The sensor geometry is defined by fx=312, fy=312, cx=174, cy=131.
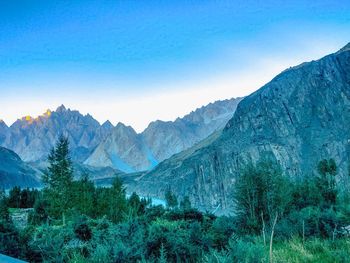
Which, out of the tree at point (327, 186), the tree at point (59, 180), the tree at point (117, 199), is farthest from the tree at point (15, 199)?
the tree at point (327, 186)

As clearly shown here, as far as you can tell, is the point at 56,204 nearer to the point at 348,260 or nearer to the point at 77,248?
the point at 77,248

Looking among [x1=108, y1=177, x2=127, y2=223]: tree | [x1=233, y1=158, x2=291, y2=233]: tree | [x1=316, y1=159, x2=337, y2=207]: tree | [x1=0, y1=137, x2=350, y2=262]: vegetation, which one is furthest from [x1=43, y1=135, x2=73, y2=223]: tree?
[x1=316, y1=159, x2=337, y2=207]: tree

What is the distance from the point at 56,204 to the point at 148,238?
37.6 metres

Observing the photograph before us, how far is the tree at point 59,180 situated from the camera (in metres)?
41.9

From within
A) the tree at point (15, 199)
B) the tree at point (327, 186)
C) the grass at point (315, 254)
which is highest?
the tree at point (15, 199)

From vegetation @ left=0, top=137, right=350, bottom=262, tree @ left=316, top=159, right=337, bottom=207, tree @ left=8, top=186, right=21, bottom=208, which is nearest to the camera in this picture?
vegetation @ left=0, top=137, right=350, bottom=262

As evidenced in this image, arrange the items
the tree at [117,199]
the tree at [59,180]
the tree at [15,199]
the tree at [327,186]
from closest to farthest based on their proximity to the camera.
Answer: the tree at [59,180] → the tree at [327,186] → the tree at [117,199] → the tree at [15,199]

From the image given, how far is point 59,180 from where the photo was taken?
4253 centimetres

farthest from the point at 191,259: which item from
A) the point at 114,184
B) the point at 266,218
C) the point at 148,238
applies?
the point at 114,184

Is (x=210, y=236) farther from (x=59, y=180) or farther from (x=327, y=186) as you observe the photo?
(x=327, y=186)

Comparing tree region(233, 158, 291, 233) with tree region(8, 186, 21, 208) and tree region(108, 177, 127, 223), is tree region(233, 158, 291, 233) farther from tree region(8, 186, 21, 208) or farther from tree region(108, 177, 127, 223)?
tree region(8, 186, 21, 208)

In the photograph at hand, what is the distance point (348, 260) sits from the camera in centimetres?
750

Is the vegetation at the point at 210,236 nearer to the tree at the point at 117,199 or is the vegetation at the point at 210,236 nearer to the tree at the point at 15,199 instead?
the tree at the point at 117,199

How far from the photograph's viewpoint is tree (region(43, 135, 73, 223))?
41.9m
